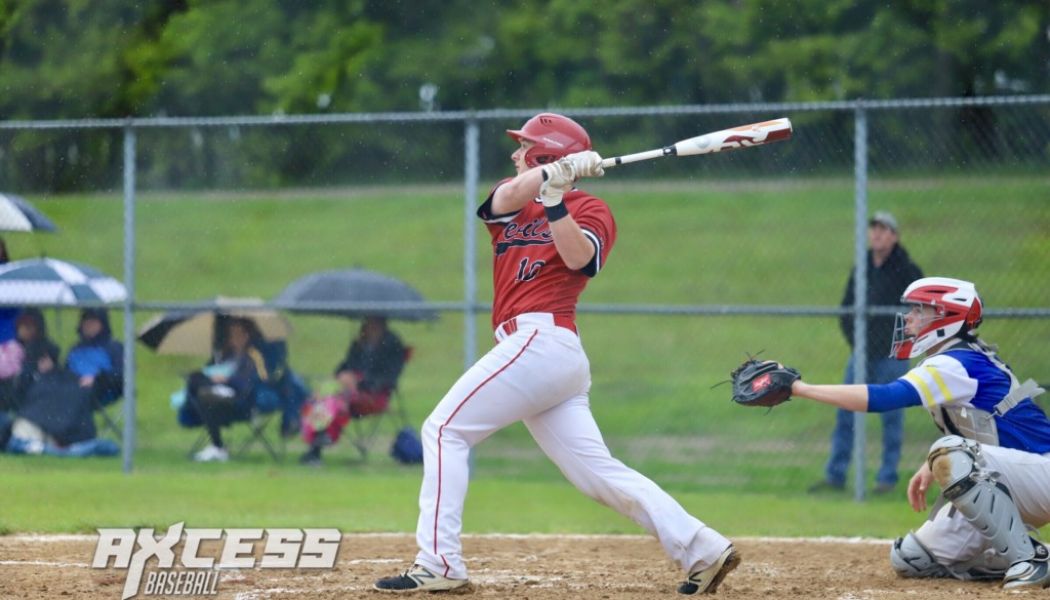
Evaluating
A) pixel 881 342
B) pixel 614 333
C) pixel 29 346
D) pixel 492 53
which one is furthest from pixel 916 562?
pixel 492 53

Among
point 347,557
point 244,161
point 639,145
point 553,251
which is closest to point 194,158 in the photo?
point 244,161

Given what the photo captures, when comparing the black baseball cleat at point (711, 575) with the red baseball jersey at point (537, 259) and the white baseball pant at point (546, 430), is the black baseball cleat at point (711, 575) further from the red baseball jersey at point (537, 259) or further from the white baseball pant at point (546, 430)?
the red baseball jersey at point (537, 259)

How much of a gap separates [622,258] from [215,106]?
7945 millimetres

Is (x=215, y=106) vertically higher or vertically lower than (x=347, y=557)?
higher

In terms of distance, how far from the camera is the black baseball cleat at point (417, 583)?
17.2ft

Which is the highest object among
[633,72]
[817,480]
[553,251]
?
[633,72]

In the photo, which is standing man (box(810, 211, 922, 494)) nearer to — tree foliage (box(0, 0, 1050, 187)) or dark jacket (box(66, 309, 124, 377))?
dark jacket (box(66, 309, 124, 377))

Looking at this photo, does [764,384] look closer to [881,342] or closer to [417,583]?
[417,583]

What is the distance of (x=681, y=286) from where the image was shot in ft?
58.5

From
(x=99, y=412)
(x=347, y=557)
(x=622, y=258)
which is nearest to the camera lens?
(x=347, y=557)

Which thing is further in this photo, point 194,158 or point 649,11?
point 649,11

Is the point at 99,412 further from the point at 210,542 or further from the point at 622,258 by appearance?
the point at 622,258

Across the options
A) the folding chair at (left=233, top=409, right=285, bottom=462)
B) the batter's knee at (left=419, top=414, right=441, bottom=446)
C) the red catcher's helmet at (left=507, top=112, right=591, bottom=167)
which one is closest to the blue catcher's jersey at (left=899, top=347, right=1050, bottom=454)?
the red catcher's helmet at (left=507, top=112, right=591, bottom=167)

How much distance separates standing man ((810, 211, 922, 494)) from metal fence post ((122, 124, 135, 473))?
15.4 ft
